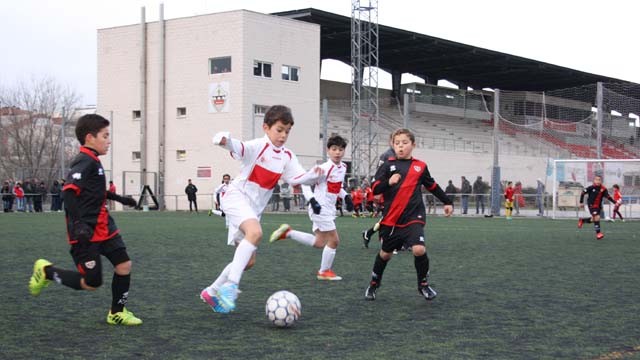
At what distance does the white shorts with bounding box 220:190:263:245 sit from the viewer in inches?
257

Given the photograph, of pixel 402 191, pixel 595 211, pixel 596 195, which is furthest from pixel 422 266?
pixel 596 195

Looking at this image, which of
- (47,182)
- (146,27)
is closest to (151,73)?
(146,27)

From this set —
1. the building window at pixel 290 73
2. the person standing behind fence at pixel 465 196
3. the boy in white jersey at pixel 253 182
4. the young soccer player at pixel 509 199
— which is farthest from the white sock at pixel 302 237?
the building window at pixel 290 73

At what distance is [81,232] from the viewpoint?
17.9 ft

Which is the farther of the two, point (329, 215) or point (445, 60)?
→ point (445, 60)

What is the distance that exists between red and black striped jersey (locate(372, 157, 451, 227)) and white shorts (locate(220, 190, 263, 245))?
129 cm

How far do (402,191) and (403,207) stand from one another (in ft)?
0.53

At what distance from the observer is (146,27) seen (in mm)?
42469

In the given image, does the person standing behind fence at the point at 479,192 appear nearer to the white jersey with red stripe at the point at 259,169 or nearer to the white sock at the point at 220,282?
the white jersey with red stripe at the point at 259,169

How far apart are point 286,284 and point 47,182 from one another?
4058cm

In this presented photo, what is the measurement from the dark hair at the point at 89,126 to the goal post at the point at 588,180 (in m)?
24.8

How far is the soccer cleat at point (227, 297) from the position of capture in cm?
614

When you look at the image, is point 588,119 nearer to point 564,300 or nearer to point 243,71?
point 243,71

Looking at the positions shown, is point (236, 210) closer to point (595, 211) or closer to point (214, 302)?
point (214, 302)
